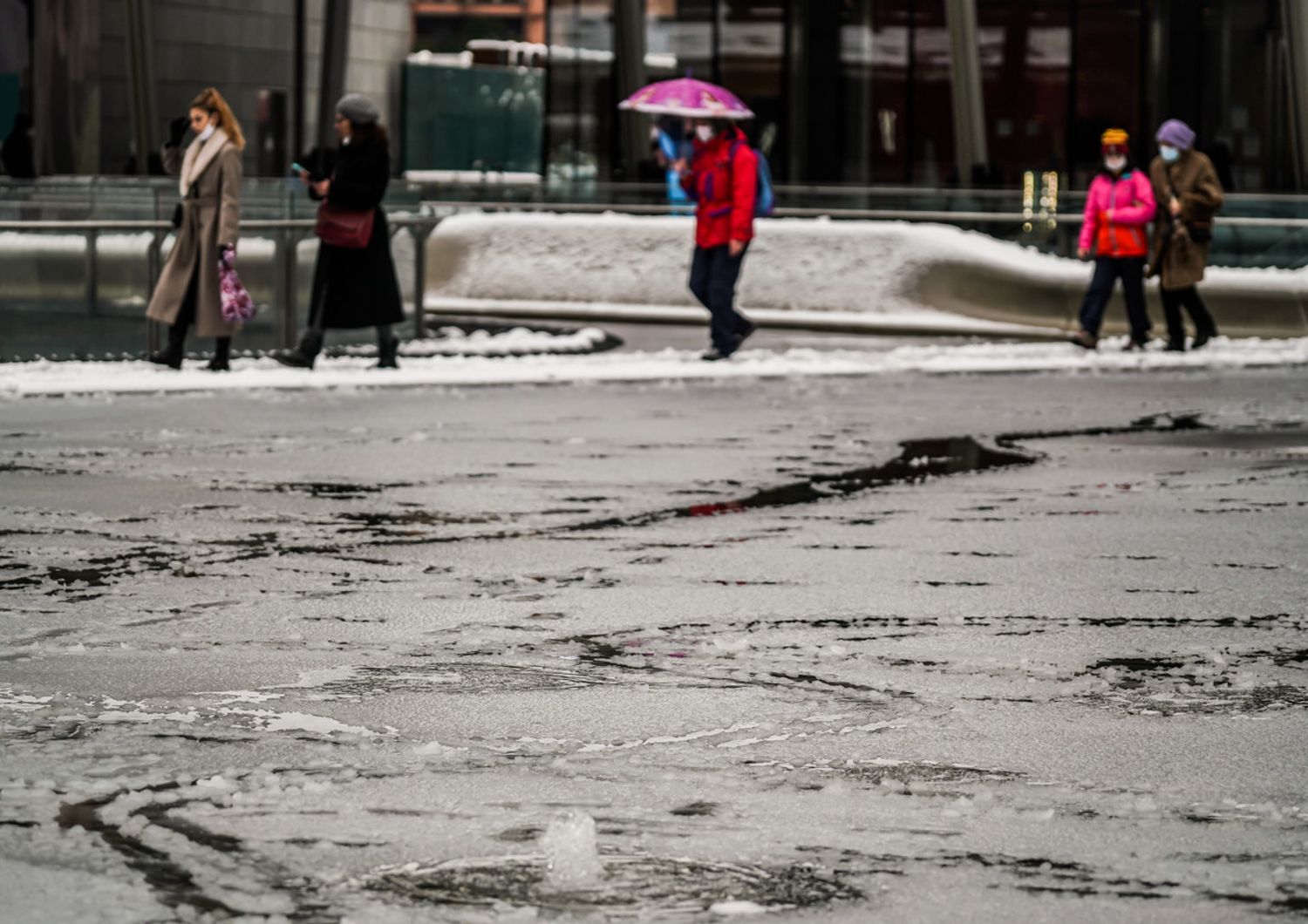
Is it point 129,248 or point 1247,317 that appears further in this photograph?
point 1247,317

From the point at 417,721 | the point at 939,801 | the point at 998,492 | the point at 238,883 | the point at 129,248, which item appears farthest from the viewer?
the point at 129,248

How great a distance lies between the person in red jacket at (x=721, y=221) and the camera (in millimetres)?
19234

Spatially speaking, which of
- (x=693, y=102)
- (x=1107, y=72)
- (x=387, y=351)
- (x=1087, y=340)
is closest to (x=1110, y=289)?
(x=1087, y=340)

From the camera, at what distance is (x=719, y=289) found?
1928 cm

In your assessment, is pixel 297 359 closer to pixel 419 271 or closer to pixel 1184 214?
pixel 419 271

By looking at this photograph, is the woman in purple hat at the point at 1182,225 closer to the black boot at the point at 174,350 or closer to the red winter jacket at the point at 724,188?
the red winter jacket at the point at 724,188

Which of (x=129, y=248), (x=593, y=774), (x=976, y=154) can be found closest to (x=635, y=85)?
(x=976, y=154)

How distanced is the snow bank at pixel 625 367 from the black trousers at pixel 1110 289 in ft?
0.85

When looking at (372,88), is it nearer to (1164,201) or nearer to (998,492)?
(1164,201)

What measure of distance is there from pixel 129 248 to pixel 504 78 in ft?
114

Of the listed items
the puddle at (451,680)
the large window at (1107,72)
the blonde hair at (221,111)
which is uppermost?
the large window at (1107,72)

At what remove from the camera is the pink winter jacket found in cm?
2072

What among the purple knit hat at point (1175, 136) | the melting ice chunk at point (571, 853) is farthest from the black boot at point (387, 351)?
the melting ice chunk at point (571, 853)

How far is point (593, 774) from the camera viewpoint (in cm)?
595
